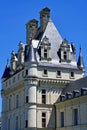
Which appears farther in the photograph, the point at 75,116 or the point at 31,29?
the point at 31,29

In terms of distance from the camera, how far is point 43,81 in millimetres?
66250

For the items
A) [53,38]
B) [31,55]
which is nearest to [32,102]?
[31,55]

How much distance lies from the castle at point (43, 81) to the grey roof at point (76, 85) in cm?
25

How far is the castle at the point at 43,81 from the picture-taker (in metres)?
64.1

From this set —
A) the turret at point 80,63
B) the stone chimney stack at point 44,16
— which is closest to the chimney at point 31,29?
the stone chimney stack at point 44,16

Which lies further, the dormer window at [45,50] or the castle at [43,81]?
the dormer window at [45,50]

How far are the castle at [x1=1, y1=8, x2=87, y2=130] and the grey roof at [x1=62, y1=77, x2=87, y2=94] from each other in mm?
248

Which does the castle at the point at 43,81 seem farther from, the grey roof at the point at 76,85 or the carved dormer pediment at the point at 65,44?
the grey roof at the point at 76,85

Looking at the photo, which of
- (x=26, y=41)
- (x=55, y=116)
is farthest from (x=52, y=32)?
(x=55, y=116)

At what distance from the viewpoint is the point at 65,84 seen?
222 ft

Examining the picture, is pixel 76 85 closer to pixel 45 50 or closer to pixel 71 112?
pixel 71 112

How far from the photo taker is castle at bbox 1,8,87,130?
64.1 m

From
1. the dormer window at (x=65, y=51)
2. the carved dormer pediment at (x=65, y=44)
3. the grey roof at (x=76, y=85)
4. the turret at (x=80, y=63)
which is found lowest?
the grey roof at (x=76, y=85)

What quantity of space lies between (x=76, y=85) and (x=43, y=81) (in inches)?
235
